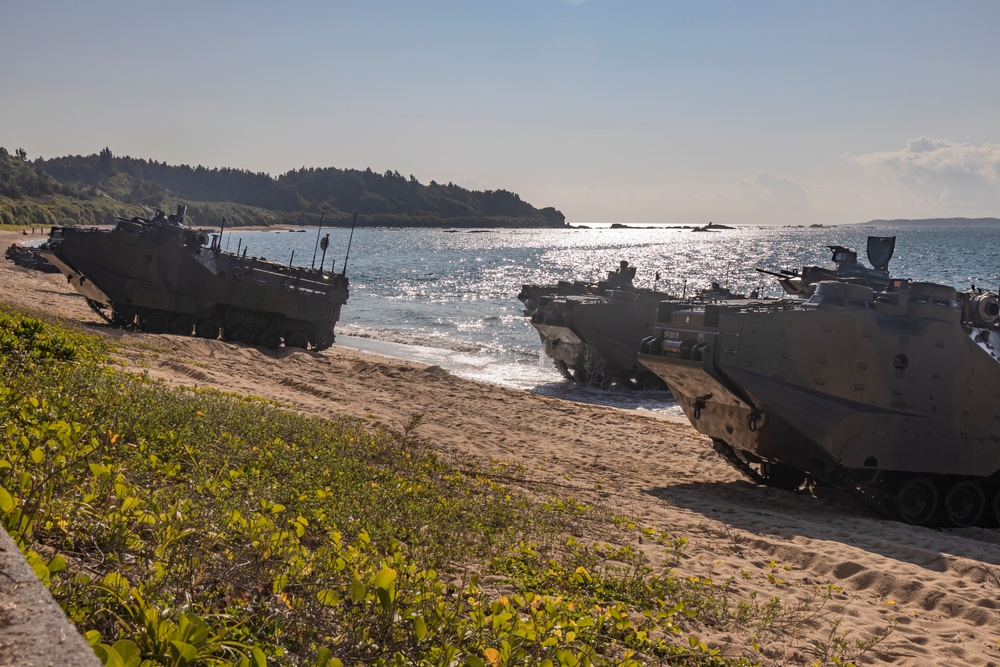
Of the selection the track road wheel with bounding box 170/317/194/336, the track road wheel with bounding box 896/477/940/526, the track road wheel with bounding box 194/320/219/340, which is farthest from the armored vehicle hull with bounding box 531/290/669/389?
the track road wheel with bounding box 896/477/940/526

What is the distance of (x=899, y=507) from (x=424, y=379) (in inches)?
472

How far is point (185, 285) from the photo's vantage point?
24.4 m

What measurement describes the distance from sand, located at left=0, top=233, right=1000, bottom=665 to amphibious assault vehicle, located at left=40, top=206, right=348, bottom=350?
1761mm

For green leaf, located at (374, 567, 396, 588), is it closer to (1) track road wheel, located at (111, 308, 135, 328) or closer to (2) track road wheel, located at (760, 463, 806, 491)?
(2) track road wheel, located at (760, 463, 806, 491)

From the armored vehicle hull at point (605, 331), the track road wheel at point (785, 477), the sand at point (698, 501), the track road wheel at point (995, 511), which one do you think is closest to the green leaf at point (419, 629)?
the sand at point (698, 501)

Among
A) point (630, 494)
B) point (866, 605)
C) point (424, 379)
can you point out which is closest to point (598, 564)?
point (866, 605)

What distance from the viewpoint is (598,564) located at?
7242 millimetres

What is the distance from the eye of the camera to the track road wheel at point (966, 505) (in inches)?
497

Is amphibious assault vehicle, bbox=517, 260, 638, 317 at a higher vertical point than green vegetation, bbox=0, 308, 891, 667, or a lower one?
higher

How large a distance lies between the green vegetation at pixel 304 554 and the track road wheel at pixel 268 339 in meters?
15.2

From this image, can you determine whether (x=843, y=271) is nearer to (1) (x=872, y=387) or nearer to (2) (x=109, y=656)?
(1) (x=872, y=387)

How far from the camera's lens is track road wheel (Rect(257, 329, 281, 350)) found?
83.0 ft

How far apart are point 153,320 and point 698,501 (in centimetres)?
1767

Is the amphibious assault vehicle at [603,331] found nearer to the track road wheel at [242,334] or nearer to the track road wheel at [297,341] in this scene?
the track road wheel at [297,341]
